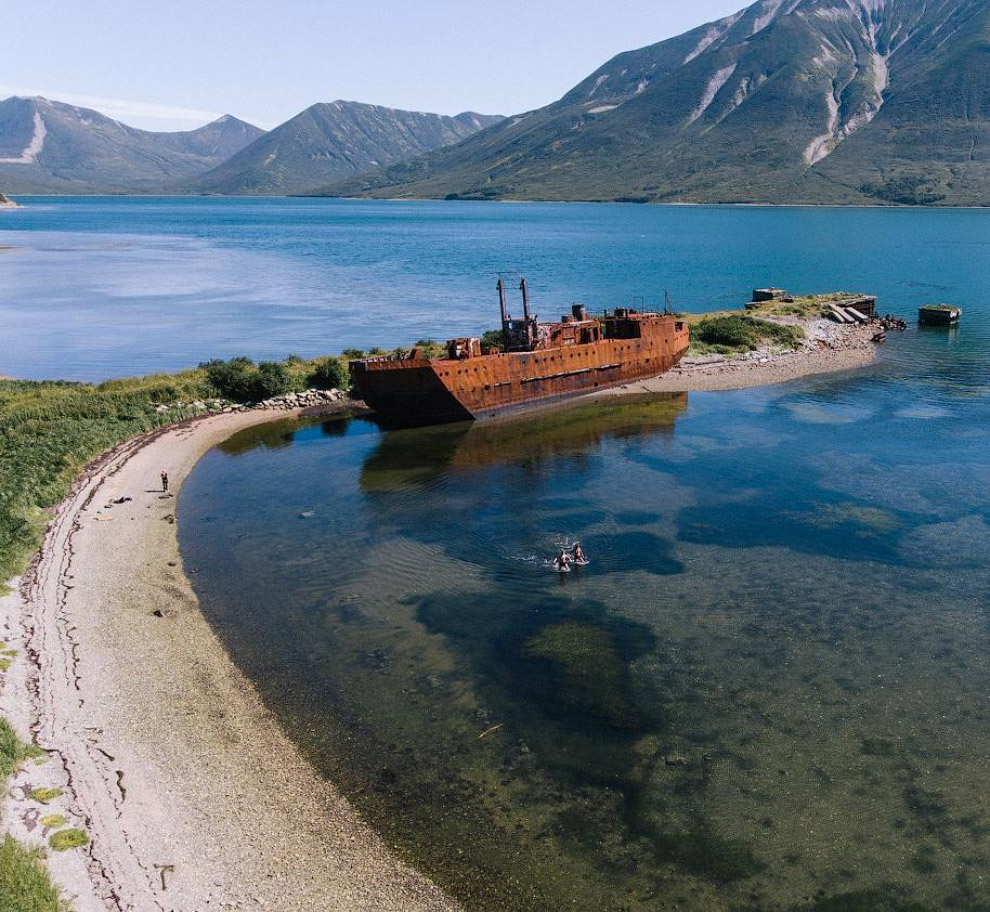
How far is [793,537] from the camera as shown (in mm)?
37094

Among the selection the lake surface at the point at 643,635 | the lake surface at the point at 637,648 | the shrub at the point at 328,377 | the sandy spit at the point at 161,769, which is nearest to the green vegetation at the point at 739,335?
the lake surface at the point at 643,635

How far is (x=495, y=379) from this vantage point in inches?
2355

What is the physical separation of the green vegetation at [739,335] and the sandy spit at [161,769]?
61.7m

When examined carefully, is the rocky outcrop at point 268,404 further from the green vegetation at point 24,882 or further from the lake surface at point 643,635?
the green vegetation at point 24,882

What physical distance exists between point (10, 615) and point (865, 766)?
93.3 feet

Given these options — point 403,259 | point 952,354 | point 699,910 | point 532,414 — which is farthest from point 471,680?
point 403,259

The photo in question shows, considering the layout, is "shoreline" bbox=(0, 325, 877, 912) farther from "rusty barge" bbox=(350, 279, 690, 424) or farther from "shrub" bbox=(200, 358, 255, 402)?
"shrub" bbox=(200, 358, 255, 402)

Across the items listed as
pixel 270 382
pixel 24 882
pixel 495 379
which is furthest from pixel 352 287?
pixel 24 882

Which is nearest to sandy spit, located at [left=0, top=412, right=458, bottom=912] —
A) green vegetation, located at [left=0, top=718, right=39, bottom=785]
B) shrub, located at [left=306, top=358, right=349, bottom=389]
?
green vegetation, located at [left=0, top=718, right=39, bottom=785]

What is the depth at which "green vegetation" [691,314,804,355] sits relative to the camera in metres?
80.5

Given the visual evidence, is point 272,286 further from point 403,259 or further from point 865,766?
point 865,766

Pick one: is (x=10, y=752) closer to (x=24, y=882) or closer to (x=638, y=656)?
(x=24, y=882)

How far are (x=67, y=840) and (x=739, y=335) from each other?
7585 cm

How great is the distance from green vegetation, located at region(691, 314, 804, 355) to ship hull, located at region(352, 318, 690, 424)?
40.2ft
